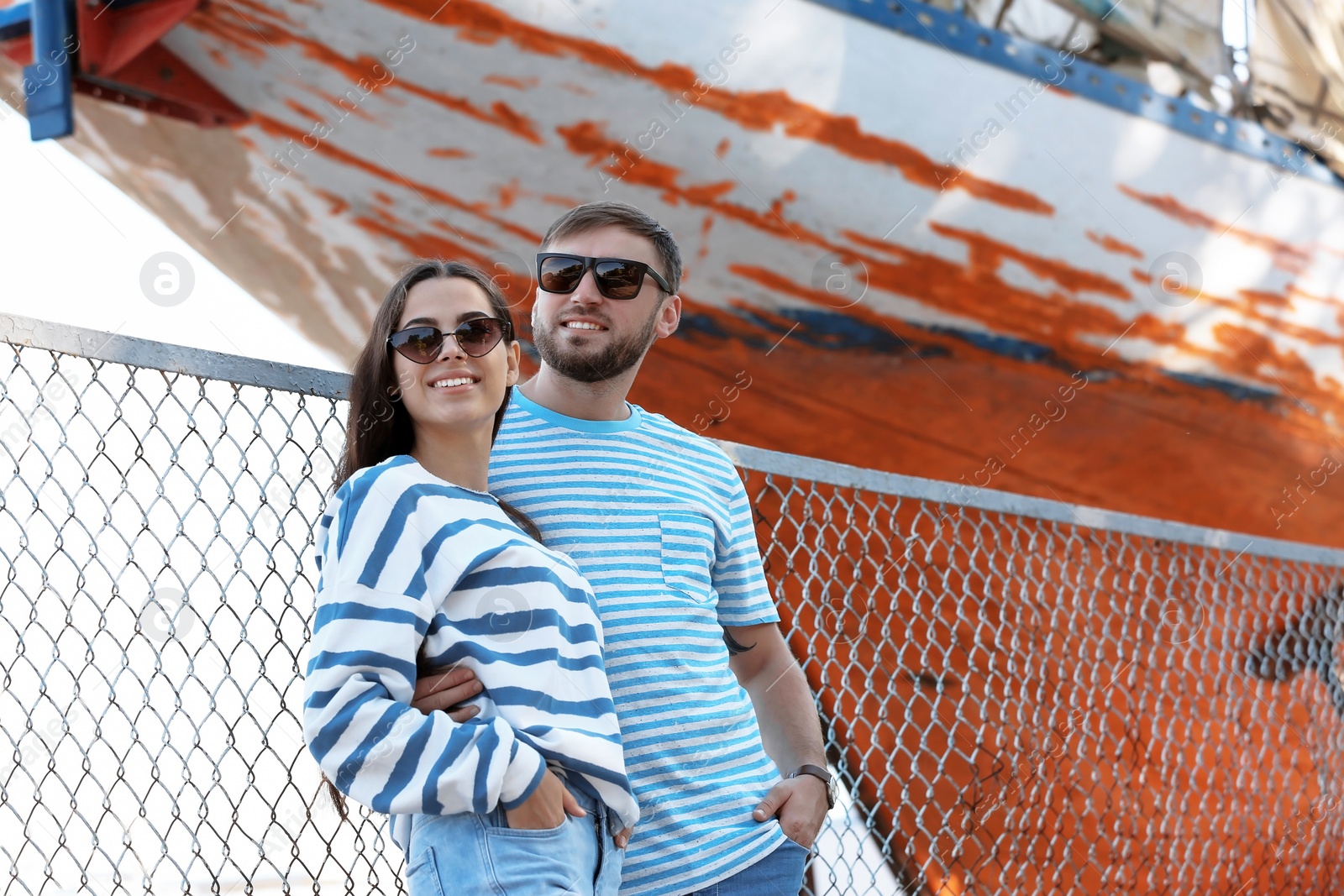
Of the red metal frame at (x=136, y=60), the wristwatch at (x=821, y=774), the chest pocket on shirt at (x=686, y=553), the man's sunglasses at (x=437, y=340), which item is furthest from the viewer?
the red metal frame at (x=136, y=60)

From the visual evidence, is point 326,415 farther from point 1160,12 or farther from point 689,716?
point 1160,12

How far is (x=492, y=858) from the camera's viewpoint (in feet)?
3.50

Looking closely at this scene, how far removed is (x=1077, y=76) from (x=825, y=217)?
1188mm

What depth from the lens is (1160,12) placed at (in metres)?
4.59

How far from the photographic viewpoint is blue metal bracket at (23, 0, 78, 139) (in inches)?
130

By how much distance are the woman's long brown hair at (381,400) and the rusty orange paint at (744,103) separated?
2453mm

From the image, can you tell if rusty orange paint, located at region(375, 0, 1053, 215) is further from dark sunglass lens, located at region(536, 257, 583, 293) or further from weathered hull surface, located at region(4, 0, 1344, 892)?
dark sunglass lens, located at region(536, 257, 583, 293)

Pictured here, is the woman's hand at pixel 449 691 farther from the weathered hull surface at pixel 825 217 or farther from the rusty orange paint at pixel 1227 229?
the rusty orange paint at pixel 1227 229

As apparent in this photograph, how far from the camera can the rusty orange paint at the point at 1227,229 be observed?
4527 mm

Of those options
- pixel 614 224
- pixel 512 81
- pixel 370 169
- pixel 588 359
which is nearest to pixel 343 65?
pixel 370 169

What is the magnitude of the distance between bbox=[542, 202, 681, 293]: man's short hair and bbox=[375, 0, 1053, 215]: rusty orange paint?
85.6 inches

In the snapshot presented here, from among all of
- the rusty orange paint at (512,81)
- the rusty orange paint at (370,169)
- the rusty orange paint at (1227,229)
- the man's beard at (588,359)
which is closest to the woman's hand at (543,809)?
the man's beard at (588,359)

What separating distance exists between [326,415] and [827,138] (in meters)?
2.66

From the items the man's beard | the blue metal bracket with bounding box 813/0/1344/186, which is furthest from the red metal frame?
the man's beard
